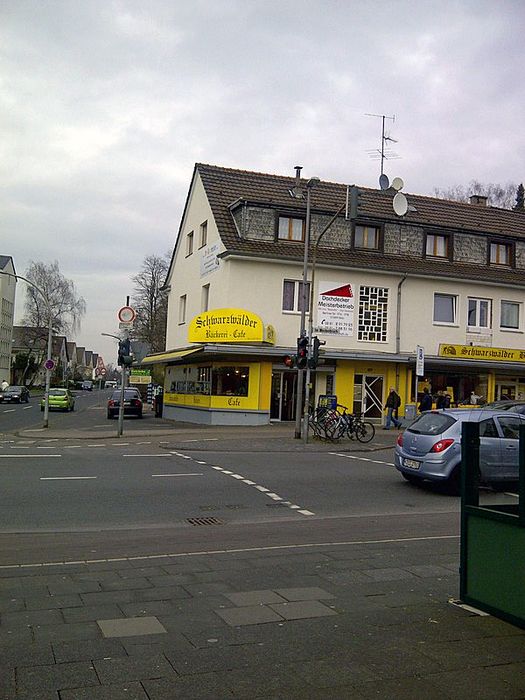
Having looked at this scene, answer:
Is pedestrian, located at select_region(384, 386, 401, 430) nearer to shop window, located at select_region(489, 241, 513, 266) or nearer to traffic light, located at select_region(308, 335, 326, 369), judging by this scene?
traffic light, located at select_region(308, 335, 326, 369)

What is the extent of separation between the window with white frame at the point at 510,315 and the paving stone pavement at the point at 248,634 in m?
29.9

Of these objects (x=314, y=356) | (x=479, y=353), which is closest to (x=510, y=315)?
(x=479, y=353)

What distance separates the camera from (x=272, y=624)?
5.50 meters

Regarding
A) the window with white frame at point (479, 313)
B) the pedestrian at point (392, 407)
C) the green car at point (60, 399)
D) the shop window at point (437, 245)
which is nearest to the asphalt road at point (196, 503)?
the pedestrian at point (392, 407)

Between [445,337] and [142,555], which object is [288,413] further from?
[142,555]

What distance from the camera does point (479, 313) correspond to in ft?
116

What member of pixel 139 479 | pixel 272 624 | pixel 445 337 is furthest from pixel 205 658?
pixel 445 337

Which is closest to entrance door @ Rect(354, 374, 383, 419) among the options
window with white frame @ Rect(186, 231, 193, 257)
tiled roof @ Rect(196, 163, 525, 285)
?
tiled roof @ Rect(196, 163, 525, 285)

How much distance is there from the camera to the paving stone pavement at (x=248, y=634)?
14.1ft

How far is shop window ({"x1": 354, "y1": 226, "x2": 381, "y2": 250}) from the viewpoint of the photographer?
34031 mm

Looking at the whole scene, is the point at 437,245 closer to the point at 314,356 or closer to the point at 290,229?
the point at 290,229

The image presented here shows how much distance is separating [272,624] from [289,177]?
32341mm

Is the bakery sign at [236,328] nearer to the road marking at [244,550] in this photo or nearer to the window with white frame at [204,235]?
the window with white frame at [204,235]

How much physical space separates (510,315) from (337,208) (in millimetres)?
9995
